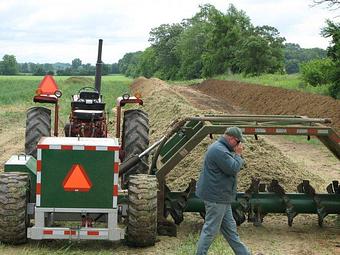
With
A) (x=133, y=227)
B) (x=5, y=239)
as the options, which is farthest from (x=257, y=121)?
(x=5, y=239)

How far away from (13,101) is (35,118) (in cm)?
2503

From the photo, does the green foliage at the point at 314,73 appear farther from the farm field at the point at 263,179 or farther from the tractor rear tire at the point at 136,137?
the tractor rear tire at the point at 136,137

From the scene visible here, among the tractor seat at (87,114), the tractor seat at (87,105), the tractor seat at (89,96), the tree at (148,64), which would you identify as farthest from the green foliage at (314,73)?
the tree at (148,64)

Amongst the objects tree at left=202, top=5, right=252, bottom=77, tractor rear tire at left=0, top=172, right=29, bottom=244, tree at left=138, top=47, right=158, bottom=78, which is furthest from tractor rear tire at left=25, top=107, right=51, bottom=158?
tree at left=138, top=47, right=158, bottom=78

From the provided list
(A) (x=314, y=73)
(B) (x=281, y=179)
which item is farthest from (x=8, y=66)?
(B) (x=281, y=179)

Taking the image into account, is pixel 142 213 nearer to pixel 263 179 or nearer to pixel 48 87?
pixel 263 179

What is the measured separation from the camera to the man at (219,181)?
6535 millimetres

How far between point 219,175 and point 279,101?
24.4 m

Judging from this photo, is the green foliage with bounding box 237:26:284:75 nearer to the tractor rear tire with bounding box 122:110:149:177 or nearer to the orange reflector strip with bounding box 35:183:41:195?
the tractor rear tire with bounding box 122:110:149:177

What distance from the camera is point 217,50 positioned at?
6500 centimetres

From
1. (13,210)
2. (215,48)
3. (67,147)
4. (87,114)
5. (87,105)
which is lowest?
(13,210)

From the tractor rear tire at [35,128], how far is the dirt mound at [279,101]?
1203cm

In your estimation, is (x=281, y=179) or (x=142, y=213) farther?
(x=281, y=179)

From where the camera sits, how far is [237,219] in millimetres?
8531
